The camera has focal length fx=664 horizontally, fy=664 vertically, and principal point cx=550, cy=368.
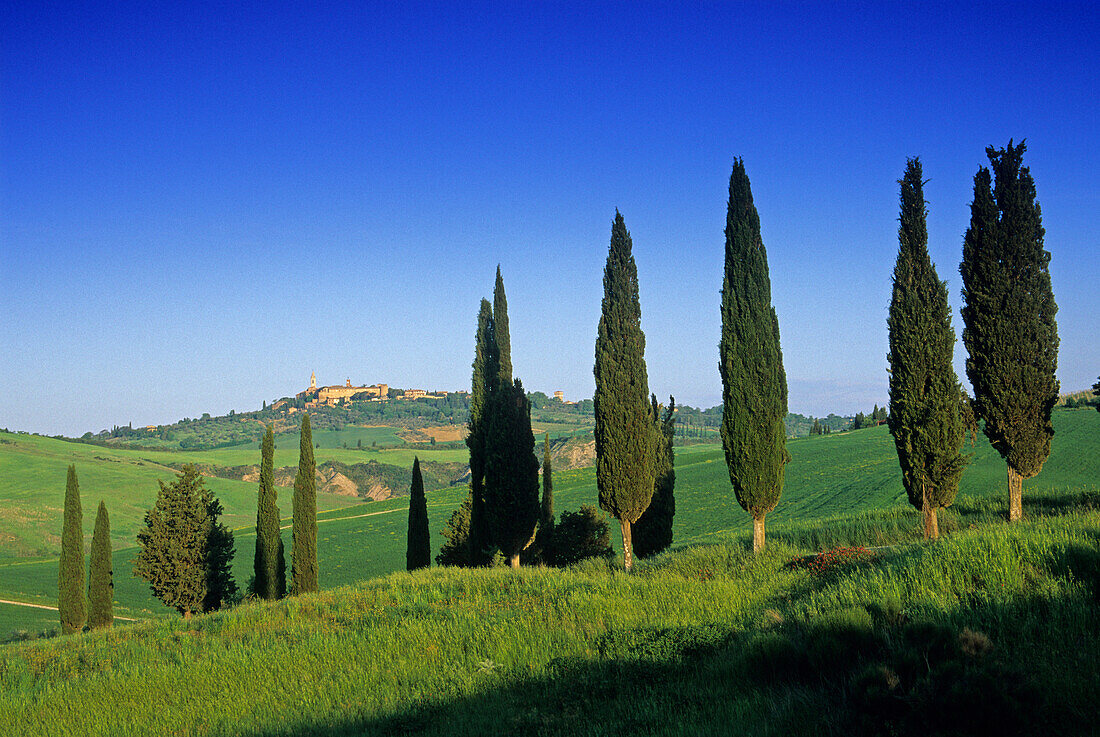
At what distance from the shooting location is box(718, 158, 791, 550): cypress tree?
699 inches

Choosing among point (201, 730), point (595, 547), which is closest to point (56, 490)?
point (595, 547)

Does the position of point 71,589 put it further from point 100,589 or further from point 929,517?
point 929,517

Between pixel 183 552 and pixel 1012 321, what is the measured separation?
121 ft

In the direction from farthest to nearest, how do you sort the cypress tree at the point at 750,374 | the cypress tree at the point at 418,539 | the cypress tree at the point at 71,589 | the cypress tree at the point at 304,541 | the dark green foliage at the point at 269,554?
the cypress tree at the point at 418,539 → the cypress tree at the point at 71,589 → the dark green foliage at the point at 269,554 → the cypress tree at the point at 304,541 → the cypress tree at the point at 750,374

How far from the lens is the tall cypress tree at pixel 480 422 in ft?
94.8

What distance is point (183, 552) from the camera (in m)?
34.5

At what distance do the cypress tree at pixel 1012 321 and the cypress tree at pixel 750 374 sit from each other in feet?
15.9

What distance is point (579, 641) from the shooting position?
9234 mm

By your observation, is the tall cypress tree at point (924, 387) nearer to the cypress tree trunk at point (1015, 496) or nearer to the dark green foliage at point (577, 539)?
the cypress tree trunk at point (1015, 496)

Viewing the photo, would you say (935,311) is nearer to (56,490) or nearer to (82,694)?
(82,694)

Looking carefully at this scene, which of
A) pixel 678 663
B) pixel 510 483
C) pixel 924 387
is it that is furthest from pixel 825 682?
pixel 510 483

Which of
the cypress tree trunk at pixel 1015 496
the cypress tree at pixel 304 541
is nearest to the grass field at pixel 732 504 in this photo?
the cypress tree trunk at pixel 1015 496

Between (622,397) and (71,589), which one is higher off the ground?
(622,397)

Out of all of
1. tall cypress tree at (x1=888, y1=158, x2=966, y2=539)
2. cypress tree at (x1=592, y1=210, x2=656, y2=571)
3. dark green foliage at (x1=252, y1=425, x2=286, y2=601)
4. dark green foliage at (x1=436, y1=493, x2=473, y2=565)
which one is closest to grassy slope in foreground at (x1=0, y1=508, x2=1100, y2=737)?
tall cypress tree at (x1=888, y1=158, x2=966, y2=539)
